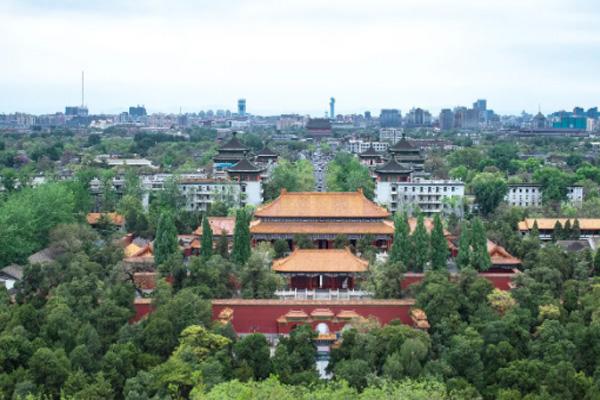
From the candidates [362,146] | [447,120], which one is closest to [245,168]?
[362,146]

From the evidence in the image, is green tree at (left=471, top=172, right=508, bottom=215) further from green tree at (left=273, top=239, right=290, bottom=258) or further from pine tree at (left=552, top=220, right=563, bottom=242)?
green tree at (left=273, top=239, right=290, bottom=258)

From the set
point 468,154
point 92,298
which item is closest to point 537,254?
point 92,298

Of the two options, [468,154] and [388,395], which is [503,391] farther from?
[468,154]

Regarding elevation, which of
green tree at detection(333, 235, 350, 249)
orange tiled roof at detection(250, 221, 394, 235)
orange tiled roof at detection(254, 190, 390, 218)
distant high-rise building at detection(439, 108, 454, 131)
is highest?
distant high-rise building at detection(439, 108, 454, 131)

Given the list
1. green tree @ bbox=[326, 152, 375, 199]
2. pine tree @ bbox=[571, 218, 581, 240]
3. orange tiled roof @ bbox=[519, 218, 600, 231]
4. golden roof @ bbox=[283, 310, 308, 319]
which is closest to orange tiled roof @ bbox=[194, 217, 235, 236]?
golden roof @ bbox=[283, 310, 308, 319]

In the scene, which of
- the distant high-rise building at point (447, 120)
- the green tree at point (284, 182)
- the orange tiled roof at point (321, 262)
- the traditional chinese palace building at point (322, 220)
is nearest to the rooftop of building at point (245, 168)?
the green tree at point (284, 182)
